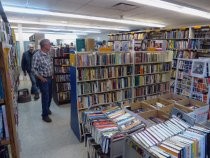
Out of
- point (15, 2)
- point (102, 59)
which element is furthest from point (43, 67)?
point (15, 2)

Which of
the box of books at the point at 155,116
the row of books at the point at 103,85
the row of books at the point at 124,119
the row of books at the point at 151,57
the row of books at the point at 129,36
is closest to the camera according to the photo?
the row of books at the point at 124,119

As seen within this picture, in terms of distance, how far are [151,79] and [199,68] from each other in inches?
43.9

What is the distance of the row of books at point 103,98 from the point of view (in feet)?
9.80

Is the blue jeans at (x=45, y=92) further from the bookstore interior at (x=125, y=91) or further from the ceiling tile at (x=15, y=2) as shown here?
the ceiling tile at (x=15, y=2)

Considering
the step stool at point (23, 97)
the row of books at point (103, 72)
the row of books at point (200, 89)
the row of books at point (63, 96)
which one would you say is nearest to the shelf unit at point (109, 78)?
the row of books at point (103, 72)

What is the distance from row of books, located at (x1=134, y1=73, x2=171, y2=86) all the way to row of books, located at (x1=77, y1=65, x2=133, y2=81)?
32cm

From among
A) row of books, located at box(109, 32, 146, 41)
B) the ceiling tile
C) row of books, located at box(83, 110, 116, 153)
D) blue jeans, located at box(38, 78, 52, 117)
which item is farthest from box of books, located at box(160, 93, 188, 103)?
row of books, located at box(109, 32, 146, 41)

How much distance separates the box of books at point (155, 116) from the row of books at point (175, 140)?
37cm

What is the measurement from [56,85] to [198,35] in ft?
14.0

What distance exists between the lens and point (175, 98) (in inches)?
114

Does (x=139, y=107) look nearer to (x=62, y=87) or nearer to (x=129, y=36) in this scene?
(x=62, y=87)

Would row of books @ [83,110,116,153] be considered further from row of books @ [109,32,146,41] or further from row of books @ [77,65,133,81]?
row of books @ [109,32,146,41]

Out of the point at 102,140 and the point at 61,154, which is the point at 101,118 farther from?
the point at 61,154

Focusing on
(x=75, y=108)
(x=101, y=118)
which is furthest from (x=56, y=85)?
(x=101, y=118)
